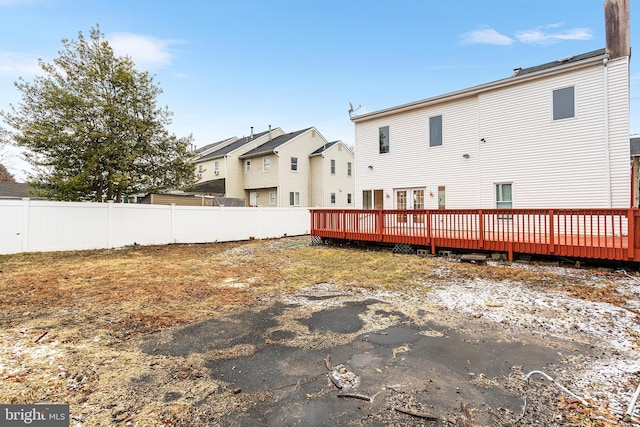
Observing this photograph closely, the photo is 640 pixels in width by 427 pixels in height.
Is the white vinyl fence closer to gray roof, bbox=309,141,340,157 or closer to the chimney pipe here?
gray roof, bbox=309,141,340,157

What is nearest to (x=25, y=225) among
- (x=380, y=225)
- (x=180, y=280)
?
(x=180, y=280)

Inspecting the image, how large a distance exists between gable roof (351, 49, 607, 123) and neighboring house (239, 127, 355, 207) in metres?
8.97

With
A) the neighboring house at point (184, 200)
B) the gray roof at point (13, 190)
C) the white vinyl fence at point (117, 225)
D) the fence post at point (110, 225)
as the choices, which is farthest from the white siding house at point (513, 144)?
the gray roof at point (13, 190)

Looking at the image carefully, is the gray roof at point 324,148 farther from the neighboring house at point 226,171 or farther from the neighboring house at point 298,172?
the neighboring house at point 226,171

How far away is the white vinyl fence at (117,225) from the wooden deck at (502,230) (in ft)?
14.6

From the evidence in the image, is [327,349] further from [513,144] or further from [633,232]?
[513,144]

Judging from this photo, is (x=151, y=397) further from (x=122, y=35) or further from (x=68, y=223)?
(x=122, y=35)

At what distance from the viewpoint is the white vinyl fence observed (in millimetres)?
9500

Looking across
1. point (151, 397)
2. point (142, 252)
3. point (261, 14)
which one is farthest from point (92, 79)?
point (151, 397)

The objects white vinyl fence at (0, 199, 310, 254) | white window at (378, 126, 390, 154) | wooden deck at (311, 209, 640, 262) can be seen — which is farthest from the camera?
white window at (378, 126, 390, 154)

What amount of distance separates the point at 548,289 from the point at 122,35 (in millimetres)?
15315

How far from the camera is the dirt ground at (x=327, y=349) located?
6.95 ft

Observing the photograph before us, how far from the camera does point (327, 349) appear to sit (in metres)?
3.09

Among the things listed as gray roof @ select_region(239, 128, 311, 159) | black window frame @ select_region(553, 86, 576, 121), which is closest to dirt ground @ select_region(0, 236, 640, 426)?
black window frame @ select_region(553, 86, 576, 121)
